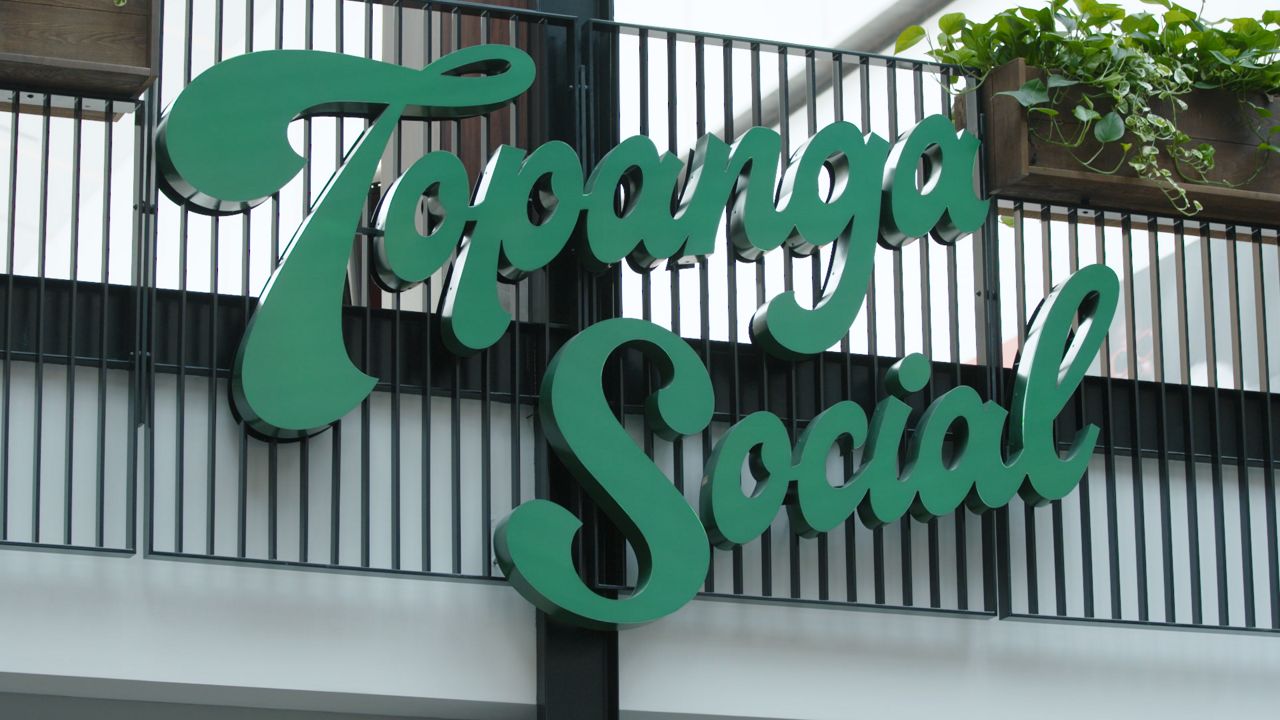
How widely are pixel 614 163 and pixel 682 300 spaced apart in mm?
1002

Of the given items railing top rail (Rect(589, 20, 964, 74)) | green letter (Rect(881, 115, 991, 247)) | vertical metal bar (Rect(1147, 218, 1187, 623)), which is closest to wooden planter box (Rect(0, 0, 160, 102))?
→ railing top rail (Rect(589, 20, 964, 74))

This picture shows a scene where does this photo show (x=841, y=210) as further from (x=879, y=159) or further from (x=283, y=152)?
(x=283, y=152)

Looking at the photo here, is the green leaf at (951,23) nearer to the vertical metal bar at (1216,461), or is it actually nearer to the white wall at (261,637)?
the vertical metal bar at (1216,461)

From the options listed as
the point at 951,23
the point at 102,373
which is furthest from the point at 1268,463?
the point at 102,373

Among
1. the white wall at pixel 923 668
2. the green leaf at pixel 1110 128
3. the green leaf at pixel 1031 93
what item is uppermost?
the green leaf at pixel 1031 93

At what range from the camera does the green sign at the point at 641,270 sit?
4758 millimetres

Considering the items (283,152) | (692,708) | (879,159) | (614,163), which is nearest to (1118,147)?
(879,159)

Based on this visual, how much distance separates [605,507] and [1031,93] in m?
1.90

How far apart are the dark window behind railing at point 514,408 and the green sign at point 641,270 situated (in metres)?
0.14

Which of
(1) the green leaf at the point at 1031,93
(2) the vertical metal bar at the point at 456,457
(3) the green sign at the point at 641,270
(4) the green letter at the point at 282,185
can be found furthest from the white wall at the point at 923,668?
(1) the green leaf at the point at 1031,93

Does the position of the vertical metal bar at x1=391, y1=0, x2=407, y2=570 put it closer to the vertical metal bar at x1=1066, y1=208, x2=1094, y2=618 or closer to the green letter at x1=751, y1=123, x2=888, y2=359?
the green letter at x1=751, y1=123, x2=888, y2=359

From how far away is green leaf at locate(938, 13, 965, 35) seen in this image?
18.5 ft

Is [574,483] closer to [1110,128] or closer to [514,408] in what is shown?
[514,408]

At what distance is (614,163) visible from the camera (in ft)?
17.0
